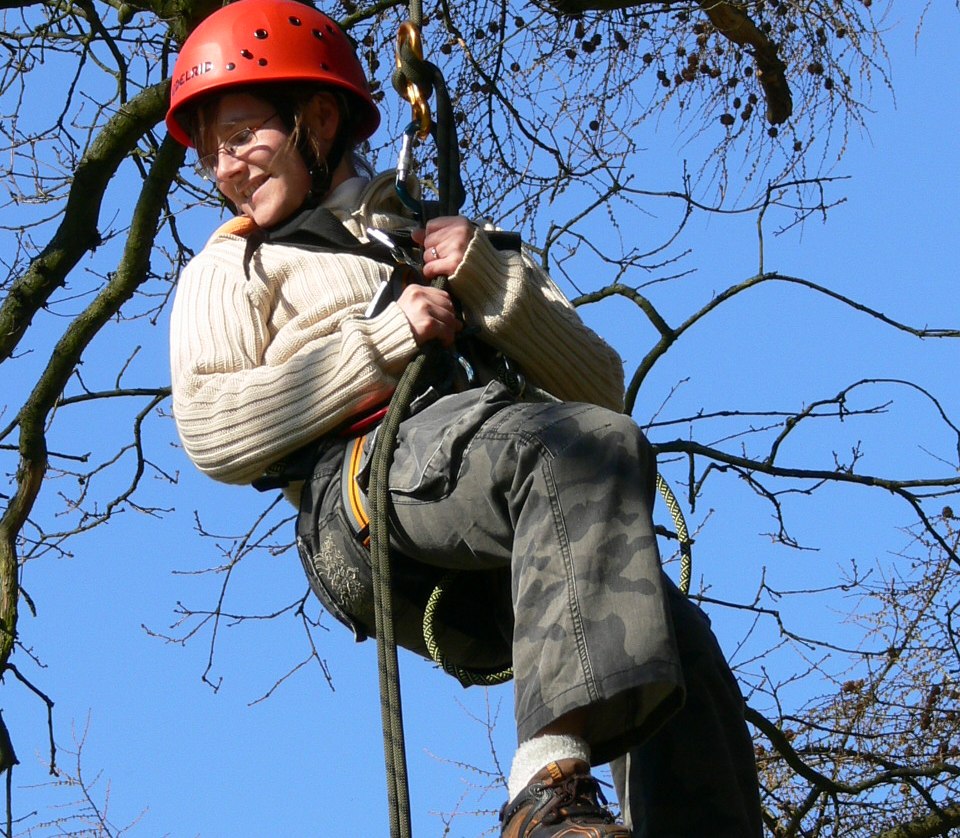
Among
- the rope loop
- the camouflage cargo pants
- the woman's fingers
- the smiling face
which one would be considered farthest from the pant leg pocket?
the smiling face

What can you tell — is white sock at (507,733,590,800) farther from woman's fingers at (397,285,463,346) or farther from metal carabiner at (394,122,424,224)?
metal carabiner at (394,122,424,224)

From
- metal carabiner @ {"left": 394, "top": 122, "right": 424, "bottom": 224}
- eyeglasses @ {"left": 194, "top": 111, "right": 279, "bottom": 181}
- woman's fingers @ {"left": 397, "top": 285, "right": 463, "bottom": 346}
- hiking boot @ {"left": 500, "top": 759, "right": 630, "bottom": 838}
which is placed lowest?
hiking boot @ {"left": 500, "top": 759, "right": 630, "bottom": 838}

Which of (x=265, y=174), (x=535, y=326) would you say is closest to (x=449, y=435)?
(x=535, y=326)

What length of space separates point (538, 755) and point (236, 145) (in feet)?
4.55

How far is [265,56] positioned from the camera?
3266mm

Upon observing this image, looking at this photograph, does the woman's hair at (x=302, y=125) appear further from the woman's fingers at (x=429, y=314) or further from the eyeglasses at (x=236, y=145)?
the woman's fingers at (x=429, y=314)

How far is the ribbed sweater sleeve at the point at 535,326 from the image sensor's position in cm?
295

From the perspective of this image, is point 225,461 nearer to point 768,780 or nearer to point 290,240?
point 290,240

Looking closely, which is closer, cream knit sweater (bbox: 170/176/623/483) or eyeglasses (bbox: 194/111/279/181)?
cream knit sweater (bbox: 170/176/623/483)

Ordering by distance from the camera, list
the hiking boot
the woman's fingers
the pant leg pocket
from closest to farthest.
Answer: the hiking boot, the pant leg pocket, the woman's fingers

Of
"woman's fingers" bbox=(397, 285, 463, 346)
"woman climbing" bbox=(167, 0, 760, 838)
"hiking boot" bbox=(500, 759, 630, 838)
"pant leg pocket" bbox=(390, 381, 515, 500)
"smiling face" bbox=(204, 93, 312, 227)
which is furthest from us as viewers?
"smiling face" bbox=(204, 93, 312, 227)

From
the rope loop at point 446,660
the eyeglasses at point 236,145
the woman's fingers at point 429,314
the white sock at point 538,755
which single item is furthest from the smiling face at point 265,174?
the white sock at point 538,755

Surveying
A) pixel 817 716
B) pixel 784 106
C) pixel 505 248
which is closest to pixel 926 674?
pixel 817 716

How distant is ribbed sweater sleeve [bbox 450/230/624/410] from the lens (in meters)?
2.95
